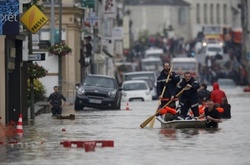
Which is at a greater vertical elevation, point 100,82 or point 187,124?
point 100,82

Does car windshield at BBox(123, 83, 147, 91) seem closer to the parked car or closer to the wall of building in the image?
the parked car

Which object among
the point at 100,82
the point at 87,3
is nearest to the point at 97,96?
the point at 100,82

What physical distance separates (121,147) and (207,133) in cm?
563

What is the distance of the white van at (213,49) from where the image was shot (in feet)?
525

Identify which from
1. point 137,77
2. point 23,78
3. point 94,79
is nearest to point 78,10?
point 137,77

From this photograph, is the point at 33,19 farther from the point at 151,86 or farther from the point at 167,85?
the point at 151,86

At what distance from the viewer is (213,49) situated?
6422 inches

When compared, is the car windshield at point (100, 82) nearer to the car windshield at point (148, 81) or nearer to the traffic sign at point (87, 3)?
the traffic sign at point (87, 3)

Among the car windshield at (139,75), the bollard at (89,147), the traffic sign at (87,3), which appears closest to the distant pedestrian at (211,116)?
the bollard at (89,147)

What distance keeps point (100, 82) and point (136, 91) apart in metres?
16.7

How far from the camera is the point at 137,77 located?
8512 centimetres

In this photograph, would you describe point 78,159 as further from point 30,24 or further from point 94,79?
point 94,79

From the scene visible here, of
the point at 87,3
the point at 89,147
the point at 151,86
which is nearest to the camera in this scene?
the point at 89,147

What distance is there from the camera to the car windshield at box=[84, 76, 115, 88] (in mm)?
58375
